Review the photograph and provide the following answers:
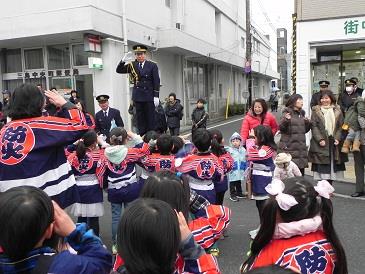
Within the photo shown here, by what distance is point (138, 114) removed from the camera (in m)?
7.24

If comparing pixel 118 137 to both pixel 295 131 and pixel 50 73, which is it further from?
pixel 50 73

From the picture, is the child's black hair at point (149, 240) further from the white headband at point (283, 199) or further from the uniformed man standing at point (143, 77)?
the uniformed man standing at point (143, 77)

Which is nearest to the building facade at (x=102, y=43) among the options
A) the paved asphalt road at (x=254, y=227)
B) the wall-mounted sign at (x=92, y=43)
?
the wall-mounted sign at (x=92, y=43)

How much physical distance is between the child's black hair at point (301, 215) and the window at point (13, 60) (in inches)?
647

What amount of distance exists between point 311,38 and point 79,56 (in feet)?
28.5

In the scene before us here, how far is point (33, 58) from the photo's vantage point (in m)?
16.6

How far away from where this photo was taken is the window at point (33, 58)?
16469 mm

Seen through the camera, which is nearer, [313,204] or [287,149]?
[313,204]

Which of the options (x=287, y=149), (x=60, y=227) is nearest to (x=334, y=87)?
(x=287, y=149)

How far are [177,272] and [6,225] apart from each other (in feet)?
2.45

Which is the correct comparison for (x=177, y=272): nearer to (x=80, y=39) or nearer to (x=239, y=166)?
(x=239, y=166)

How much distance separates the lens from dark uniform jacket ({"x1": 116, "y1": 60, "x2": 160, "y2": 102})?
6855 mm

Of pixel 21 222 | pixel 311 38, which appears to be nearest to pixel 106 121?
pixel 311 38

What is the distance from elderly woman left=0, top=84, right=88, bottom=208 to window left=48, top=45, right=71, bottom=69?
1367 centimetres
